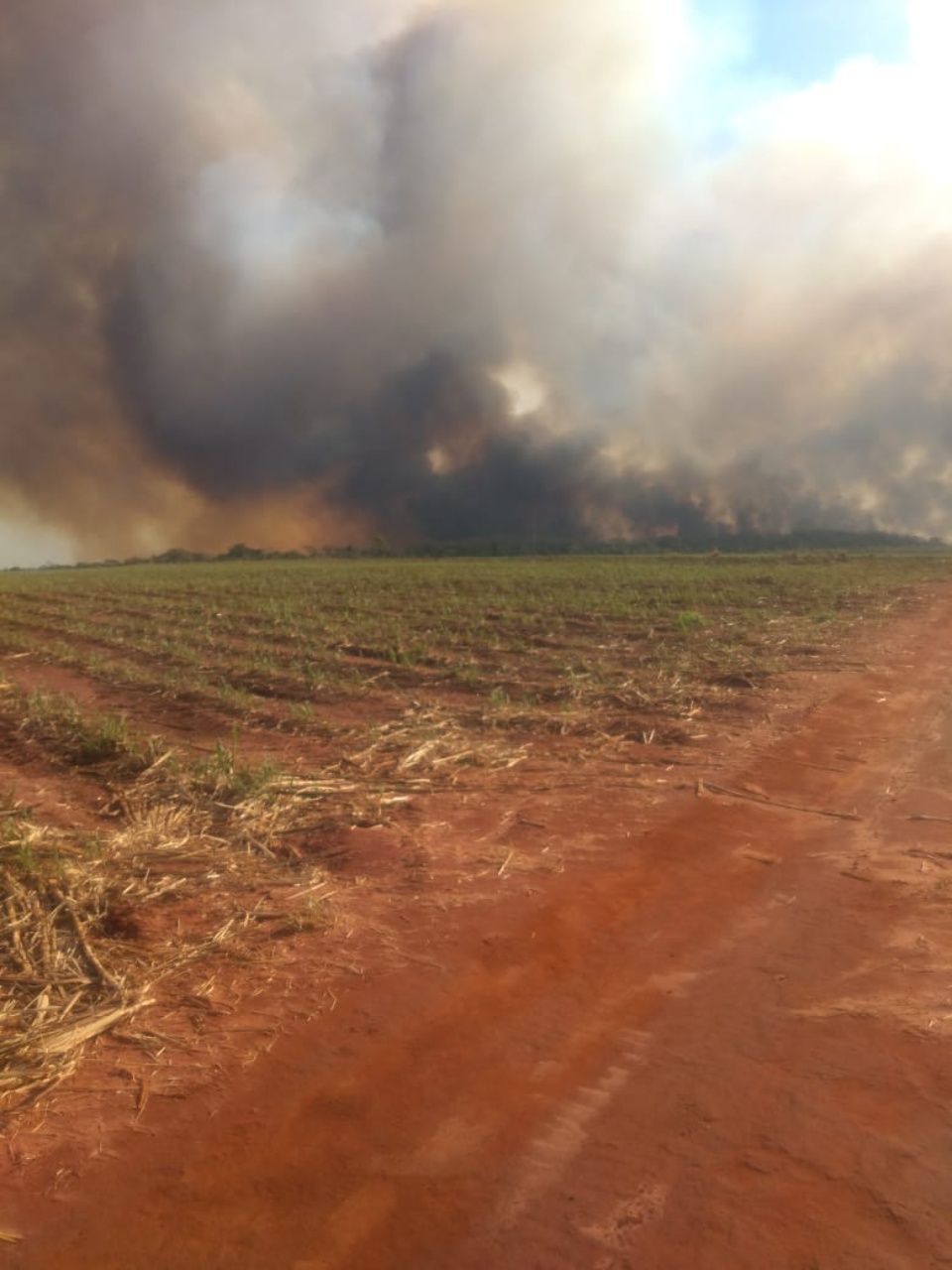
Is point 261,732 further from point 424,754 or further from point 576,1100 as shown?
point 576,1100

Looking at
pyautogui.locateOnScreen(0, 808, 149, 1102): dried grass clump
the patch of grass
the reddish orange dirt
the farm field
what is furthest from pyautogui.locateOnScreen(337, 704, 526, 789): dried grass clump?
pyautogui.locateOnScreen(0, 808, 149, 1102): dried grass clump

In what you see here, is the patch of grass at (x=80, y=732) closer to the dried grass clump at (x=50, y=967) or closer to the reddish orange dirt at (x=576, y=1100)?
the dried grass clump at (x=50, y=967)

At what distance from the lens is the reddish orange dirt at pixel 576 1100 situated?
3.30 m

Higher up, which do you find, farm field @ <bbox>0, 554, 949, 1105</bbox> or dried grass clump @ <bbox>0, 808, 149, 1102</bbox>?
farm field @ <bbox>0, 554, 949, 1105</bbox>

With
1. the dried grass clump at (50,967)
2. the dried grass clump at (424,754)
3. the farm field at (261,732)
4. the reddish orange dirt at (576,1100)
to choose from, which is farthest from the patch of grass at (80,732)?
the reddish orange dirt at (576,1100)

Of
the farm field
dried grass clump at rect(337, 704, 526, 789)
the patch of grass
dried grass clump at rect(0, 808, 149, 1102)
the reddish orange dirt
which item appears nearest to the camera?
the reddish orange dirt

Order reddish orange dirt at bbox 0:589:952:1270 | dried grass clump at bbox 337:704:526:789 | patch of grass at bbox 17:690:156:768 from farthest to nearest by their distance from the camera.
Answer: patch of grass at bbox 17:690:156:768 → dried grass clump at bbox 337:704:526:789 → reddish orange dirt at bbox 0:589:952:1270

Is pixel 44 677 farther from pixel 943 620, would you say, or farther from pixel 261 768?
pixel 943 620

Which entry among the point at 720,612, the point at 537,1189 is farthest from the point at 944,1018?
the point at 720,612

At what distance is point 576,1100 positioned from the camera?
13.2 ft

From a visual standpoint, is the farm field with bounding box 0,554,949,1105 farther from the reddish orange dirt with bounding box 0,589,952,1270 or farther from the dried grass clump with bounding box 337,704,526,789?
the reddish orange dirt with bounding box 0,589,952,1270

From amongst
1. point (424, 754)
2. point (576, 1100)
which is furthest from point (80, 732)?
Answer: point (576, 1100)

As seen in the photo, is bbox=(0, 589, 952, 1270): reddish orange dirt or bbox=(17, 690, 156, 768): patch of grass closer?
bbox=(0, 589, 952, 1270): reddish orange dirt

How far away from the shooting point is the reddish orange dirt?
10.8 feet
